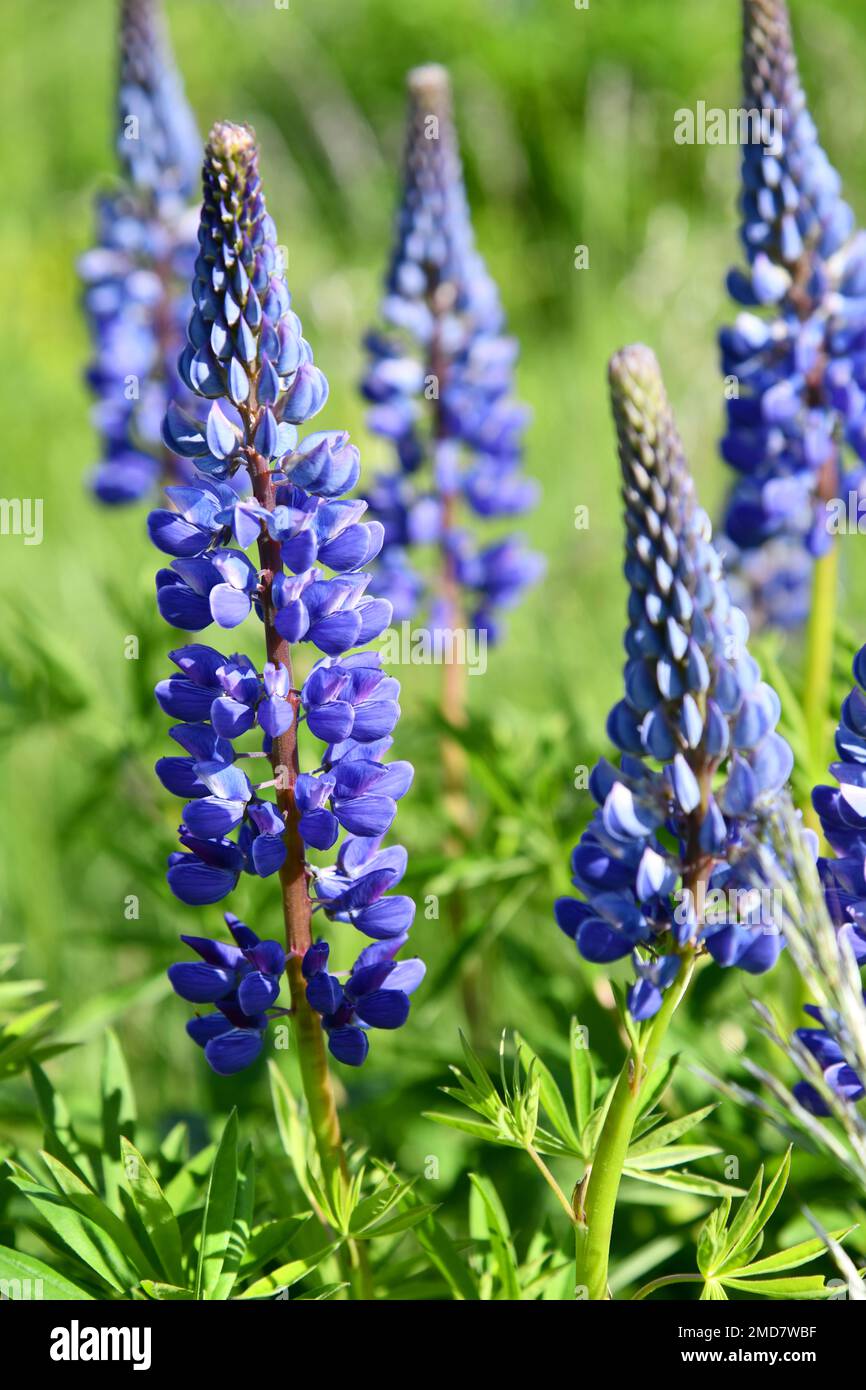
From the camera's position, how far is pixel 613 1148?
5.11 ft

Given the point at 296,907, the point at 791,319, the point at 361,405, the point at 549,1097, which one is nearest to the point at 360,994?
the point at 296,907

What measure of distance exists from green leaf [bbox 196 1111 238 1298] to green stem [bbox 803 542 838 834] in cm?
119

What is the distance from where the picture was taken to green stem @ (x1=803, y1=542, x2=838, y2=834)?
2451mm

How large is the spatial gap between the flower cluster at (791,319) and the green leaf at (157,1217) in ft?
5.12

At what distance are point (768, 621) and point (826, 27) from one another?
5.33m

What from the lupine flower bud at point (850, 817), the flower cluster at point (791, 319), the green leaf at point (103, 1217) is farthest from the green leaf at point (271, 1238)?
the flower cluster at point (791, 319)

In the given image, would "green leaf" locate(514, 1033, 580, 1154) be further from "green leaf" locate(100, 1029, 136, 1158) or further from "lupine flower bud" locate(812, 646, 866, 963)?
"green leaf" locate(100, 1029, 136, 1158)

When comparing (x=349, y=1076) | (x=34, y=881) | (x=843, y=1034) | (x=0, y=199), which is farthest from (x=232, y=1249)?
(x=0, y=199)

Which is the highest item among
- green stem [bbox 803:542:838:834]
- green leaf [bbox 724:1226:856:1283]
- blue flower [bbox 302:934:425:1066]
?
green stem [bbox 803:542:838:834]

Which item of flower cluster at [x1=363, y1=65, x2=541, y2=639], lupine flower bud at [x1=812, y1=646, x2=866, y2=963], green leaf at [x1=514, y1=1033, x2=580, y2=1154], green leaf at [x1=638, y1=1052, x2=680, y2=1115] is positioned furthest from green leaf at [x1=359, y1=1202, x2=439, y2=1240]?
flower cluster at [x1=363, y1=65, x2=541, y2=639]

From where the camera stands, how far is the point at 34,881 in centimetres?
353

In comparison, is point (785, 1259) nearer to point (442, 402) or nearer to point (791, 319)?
point (791, 319)

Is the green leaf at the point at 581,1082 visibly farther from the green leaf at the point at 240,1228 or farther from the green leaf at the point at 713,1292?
the green leaf at the point at 240,1228

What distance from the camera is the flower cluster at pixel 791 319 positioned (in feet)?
7.99
